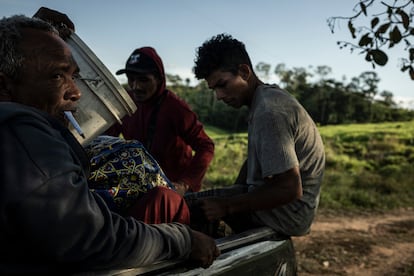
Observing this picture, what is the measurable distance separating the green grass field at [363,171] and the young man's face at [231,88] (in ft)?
24.8

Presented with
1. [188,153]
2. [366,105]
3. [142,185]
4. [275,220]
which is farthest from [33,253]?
[366,105]

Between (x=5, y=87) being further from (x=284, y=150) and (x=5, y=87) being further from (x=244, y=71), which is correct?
(x=244, y=71)

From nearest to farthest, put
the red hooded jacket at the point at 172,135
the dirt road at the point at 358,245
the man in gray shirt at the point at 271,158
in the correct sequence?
the man in gray shirt at the point at 271,158 < the red hooded jacket at the point at 172,135 < the dirt road at the point at 358,245

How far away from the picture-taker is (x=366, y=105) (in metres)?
54.8

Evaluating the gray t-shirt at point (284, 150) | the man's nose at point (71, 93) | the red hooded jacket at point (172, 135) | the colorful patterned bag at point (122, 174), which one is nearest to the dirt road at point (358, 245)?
the red hooded jacket at point (172, 135)

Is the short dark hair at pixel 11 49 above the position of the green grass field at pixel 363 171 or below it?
above

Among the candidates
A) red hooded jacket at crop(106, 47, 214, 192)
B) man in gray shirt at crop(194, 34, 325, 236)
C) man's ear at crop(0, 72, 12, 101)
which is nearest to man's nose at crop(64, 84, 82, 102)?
man's ear at crop(0, 72, 12, 101)

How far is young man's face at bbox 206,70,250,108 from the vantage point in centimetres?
252

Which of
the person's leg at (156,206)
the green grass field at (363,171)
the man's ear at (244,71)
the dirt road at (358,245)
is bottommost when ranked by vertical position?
the green grass field at (363,171)

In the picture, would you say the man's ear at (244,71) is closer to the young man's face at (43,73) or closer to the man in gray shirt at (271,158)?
the man in gray shirt at (271,158)

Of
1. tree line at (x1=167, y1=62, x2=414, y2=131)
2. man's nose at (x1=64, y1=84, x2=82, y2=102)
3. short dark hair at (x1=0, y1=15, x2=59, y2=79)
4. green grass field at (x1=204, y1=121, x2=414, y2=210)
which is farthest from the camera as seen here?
tree line at (x1=167, y1=62, x2=414, y2=131)

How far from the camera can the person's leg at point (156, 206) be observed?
1.50 meters

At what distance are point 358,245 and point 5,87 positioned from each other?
657 cm

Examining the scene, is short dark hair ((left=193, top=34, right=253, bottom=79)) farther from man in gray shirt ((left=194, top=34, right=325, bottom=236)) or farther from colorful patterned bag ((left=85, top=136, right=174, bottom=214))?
colorful patterned bag ((left=85, top=136, right=174, bottom=214))
